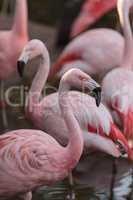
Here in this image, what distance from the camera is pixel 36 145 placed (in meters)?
4.52

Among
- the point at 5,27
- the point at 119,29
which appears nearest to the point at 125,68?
the point at 119,29

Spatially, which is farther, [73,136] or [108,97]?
[108,97]

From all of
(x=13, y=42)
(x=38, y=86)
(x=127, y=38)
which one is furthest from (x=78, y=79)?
(x=13, y=42)

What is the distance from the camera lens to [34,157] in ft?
14.6

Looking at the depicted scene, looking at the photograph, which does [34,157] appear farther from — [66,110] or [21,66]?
[21,66]

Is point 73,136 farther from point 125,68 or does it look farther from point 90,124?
point 125,68

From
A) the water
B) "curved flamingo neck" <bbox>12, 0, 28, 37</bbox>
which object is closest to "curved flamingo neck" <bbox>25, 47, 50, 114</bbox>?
the water

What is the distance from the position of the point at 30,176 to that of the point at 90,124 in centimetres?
106

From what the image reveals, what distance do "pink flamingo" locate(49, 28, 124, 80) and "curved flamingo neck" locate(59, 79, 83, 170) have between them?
2766 mm

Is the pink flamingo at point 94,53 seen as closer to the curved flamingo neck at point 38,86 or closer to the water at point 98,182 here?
the water at point 98,182

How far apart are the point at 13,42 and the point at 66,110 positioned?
94.6 inches

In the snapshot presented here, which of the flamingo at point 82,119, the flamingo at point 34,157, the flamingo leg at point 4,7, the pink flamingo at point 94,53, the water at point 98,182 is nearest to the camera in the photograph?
the flamingo at point 34,157

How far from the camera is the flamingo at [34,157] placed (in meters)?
4.43

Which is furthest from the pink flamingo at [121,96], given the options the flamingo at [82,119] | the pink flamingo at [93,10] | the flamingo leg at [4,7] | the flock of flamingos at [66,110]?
the flamingo leg at [4,7]
